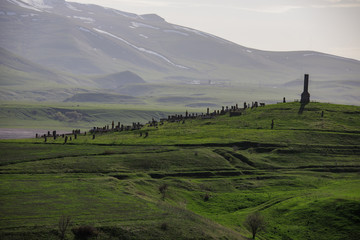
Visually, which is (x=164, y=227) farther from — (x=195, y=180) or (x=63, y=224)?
(x=195, y=180)

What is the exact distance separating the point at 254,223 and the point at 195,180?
82.7ft

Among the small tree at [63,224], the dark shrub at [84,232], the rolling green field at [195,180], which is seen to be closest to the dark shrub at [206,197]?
the rolling green field at [195,180]

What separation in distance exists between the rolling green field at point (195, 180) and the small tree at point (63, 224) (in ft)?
2.08

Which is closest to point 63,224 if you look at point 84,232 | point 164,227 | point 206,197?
point 84,232

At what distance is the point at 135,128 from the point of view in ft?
473

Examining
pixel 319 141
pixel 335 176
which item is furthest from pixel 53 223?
pixel 319 141

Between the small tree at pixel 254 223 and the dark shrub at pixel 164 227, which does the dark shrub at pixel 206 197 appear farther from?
the dark shrub at pixel 164 227

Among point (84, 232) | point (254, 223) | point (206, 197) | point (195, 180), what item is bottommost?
point (254, 223)

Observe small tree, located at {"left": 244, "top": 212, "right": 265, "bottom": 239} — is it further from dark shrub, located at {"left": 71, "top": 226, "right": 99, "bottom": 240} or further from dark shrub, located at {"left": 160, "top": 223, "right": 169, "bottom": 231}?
dark shrub, located at {"left": 71, "top": 226, "right": 99, "bottom": 240}

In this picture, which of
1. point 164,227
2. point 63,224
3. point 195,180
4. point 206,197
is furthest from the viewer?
point 195,180

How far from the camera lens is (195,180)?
93.8m

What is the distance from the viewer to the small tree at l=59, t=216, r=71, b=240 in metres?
57.9

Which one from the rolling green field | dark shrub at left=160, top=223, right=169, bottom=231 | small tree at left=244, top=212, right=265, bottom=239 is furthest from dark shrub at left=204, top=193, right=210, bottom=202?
dark shrub at left=160, top=223, right=169, bottom=231

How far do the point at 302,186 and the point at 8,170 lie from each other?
52.1 m
